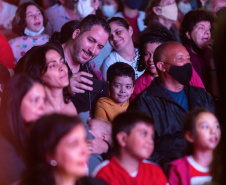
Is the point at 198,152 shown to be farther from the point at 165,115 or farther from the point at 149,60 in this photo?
the point at 149,60

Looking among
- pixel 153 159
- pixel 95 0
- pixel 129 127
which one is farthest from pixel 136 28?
pixel 129 127

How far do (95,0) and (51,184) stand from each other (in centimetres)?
322

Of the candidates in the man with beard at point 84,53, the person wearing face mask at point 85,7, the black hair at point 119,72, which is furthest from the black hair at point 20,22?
the black hair at point 119,72

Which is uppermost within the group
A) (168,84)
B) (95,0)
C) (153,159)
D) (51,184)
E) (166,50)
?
(95,0)

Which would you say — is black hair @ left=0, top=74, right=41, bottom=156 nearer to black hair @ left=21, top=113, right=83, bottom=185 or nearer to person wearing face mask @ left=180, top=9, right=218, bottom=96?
black hair @ left=21, top=113, right=83, bottom=185

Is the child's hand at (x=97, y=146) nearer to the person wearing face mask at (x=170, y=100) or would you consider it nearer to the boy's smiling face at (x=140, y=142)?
the person wearing face mask at (x=170, y=100)

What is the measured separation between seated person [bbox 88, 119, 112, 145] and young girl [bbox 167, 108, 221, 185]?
0.66m

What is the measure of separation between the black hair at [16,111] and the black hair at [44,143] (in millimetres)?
256

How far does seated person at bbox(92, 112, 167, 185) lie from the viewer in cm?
241

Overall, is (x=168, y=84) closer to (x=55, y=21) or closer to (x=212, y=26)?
(x=212, y=26)

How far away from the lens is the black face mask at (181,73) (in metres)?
3.21

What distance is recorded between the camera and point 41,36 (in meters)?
4.36

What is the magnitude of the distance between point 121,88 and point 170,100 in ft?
1.77

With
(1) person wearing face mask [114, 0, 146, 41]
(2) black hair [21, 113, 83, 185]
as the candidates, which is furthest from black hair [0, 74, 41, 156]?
(1) person wearing face mask [114, 0, 146, 41]
